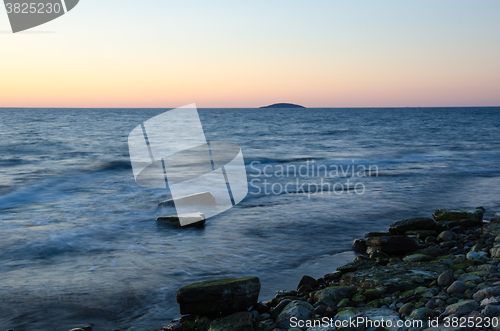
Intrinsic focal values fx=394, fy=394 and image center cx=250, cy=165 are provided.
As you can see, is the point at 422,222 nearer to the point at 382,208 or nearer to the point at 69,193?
the point at 382,208

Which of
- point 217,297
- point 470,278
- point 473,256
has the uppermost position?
point 217,297

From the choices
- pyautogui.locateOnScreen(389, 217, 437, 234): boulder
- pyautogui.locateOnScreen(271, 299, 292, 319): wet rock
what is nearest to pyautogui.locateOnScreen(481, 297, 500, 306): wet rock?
pyautogui.locateOnScreen(271, 299, 292, 319): wet rock

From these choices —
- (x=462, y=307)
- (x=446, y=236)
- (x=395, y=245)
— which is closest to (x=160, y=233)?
(x=395, y=245)

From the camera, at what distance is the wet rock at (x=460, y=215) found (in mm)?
7402

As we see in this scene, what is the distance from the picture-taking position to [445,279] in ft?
14.2

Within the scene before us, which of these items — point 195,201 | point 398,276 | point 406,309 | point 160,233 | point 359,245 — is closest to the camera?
point 406,309

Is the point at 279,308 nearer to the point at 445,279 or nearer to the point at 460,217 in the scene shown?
the point at 445,279

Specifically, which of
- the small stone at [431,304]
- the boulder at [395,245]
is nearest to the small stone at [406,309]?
the small stone at [431,304]

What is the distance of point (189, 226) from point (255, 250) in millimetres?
1912

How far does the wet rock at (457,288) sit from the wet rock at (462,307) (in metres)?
0.55

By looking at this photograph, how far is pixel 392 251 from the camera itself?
6113 mm

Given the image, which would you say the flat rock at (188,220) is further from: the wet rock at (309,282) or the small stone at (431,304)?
the small stone at (431,304)

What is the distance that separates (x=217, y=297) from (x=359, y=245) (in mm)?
3318

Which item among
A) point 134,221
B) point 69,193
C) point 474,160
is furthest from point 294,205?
point 474,160
